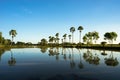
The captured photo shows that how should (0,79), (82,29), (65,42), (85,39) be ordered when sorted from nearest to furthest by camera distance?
(0,79) < (82,29) < (85,39) < (65,42)

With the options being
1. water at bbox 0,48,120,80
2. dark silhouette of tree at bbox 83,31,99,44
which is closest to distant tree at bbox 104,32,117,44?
dark silhouette of tree at bbox 83,31,99,44

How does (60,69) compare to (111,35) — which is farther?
(111,35)

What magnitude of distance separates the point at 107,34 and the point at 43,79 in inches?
4524

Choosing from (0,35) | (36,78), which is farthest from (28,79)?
(0,35)

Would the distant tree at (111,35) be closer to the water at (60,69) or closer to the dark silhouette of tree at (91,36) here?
the dark silhouette of tree at (91,36)

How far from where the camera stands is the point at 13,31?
138750mm

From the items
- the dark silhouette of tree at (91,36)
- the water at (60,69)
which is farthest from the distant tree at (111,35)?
the water at (60,69)

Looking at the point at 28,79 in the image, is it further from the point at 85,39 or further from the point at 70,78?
the point at 85,39

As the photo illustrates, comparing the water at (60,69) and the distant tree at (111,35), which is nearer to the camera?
the water at (60,69)

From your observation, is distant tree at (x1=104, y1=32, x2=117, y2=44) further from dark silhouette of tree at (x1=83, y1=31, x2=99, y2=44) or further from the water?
the water

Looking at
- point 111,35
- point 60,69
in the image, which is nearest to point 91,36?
point 111,35

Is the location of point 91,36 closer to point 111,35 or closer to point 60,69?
point 111,35

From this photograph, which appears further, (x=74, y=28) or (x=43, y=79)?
(x=74, y=28)

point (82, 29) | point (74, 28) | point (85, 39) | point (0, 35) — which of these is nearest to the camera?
point (0, 35)
